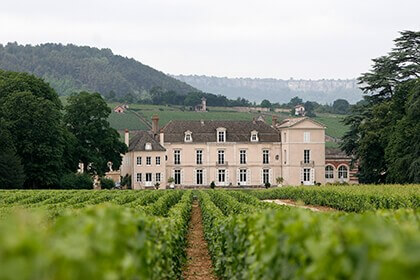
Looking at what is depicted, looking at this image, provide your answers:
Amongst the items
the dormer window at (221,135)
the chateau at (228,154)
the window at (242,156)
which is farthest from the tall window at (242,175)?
the dormer window at (221,135)

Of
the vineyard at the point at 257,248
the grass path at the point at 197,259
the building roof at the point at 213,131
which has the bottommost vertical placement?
the grass path at the point at 197,259

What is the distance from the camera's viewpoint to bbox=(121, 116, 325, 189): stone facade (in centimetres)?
7612

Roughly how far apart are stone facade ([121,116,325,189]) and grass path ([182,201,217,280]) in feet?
155

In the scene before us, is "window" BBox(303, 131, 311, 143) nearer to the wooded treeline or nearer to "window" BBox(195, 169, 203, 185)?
"window" BBox(195, 169, 203, 185)

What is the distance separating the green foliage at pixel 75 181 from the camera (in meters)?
58.4

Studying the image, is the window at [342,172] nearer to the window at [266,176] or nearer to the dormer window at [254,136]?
the window at [266,176]

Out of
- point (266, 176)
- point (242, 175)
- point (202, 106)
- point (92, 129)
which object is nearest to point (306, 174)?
point (266, 176)

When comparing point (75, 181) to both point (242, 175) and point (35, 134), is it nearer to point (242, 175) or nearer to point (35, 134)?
point (35, 134)

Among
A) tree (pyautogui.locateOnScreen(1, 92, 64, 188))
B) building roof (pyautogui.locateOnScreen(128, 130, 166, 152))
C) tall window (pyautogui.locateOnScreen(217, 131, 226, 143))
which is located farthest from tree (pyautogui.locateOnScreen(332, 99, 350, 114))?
tree (pyautogui.locateOnScreen(1, 92, 64, 188))

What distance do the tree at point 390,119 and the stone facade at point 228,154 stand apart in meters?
14.1

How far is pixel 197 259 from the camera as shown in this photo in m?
20.5

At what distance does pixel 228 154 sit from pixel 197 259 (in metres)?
58.5

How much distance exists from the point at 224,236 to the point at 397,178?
123ft

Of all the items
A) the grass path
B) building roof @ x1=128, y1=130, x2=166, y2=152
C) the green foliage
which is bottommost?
the green foliage
